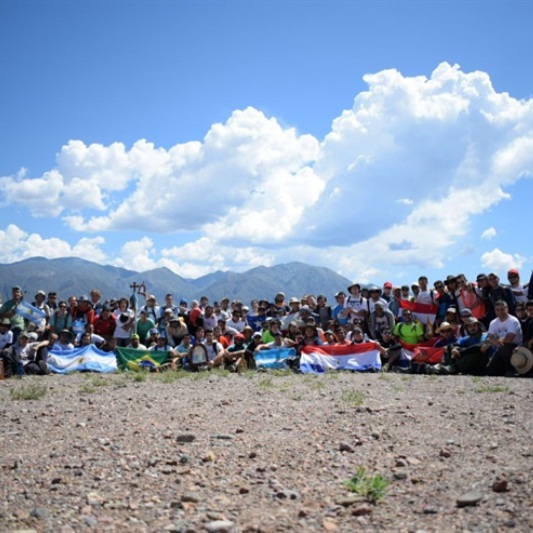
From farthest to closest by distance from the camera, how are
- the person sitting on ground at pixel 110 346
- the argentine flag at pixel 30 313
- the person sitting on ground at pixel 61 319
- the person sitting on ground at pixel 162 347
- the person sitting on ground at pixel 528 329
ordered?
the person sitting on ground at pixel 110 346 → the person sitting on ground at pixel 61 319 → the argentine flag at pixel 30 313 → the person sitting on ground at pixel 162 347 → the person sitting on ground at pixel 528 329

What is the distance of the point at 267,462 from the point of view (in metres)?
6.61

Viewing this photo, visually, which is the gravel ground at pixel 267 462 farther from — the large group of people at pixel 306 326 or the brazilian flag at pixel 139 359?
the brazilian flag at pixel 139 359

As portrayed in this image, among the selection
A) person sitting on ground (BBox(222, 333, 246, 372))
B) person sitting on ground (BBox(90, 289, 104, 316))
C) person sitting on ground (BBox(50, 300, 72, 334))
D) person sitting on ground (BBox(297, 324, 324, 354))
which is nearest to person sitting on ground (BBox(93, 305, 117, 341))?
person sitting on ground (BBox(90, 289, 104, 316))

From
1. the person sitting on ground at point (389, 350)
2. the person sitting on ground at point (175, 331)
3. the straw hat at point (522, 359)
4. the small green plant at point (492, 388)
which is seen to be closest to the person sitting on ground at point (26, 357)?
the person sitting on ground at point (175, 331)

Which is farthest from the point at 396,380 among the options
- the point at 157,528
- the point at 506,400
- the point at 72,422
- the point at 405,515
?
Result: the point at 157,528

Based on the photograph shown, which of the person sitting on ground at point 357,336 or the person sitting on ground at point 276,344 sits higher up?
the person sitting on ground at point 357,336

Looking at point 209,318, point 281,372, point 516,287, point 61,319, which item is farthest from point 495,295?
point 61,319

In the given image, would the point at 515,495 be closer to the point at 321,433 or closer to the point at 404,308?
the point at 321,433

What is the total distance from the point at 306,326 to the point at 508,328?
256 inches

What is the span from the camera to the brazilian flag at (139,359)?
1874 cm

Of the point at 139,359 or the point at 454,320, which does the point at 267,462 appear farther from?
the point at 139,359

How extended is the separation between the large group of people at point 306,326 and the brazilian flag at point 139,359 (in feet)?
1.35

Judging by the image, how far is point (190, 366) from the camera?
18.3 metres

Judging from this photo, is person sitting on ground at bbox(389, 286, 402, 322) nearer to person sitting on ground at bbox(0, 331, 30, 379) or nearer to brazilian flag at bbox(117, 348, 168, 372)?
brazilian flag at bbox(117, 348, 168, 372)
